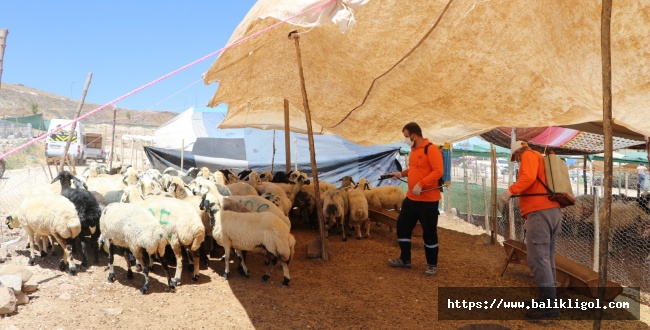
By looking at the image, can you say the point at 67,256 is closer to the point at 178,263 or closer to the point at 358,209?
the point at 178,263

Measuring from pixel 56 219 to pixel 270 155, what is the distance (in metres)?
11.0

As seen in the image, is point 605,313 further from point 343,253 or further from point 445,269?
point 343,253

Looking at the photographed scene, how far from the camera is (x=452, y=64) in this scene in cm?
608

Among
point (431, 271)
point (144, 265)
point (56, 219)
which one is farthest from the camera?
point (431, 271)

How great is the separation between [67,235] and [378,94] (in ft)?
16.1

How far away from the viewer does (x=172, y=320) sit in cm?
454

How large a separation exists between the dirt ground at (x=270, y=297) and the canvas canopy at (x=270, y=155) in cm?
849

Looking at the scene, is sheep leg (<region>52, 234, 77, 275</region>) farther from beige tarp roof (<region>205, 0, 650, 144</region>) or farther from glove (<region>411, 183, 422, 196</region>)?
glove (<region>411, 183, 422, 196</region>)

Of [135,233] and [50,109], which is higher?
[50,109]

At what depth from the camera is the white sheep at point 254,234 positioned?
225 inches

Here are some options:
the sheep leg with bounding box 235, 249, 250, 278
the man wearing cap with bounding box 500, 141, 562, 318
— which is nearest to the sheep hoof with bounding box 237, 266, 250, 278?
the sheep leg with bounding box 235, 249, 250, 278

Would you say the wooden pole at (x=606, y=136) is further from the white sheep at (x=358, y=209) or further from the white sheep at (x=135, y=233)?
the white sheep at (x=358, y=209)

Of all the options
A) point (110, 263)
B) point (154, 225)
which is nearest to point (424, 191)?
point (154, 225)

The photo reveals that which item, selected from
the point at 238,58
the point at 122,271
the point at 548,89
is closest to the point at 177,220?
the point at 122,271
